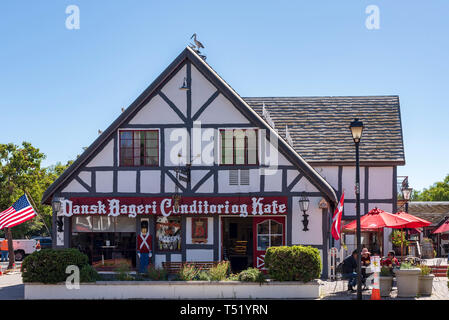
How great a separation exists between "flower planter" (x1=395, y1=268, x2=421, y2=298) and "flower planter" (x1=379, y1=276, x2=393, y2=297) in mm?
284

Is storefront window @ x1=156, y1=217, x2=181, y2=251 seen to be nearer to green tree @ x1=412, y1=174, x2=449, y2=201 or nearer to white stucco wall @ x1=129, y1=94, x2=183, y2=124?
white stucco wall @ x1=129, y1=94, x2=183, y2=124

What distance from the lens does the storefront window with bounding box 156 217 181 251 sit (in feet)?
70.8

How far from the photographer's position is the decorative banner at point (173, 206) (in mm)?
20875

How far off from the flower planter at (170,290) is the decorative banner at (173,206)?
4387 mm

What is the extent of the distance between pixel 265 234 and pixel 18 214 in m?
9.30

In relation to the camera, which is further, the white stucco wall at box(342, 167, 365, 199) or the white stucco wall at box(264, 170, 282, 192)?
the white stucco wall at box(342, 167, 365, 199)

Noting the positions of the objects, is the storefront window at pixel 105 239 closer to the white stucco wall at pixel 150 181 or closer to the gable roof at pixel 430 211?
the white stucco wall at pixel 150 181

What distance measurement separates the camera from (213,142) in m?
21.4

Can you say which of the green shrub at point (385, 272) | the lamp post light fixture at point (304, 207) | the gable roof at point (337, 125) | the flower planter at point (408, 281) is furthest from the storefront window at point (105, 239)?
the flower planter at point (408, 281)

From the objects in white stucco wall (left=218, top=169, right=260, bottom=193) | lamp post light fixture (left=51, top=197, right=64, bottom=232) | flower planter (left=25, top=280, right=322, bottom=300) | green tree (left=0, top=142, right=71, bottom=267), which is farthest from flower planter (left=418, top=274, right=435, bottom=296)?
green tree (left=0, top=142, right=71, bottom=267)

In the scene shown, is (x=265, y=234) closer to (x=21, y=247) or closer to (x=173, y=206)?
(x=173, y=206)

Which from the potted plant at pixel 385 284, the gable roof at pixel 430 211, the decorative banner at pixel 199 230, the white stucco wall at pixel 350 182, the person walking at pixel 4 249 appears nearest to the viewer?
the potted plant at pixel 385 284

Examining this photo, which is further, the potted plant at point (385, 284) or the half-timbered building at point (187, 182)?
the half-timbered building at point (187, 182)
